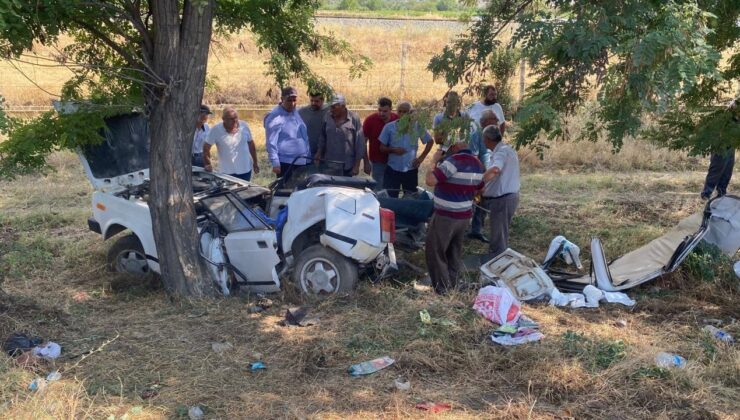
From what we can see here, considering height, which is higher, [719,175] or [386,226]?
[386,226]

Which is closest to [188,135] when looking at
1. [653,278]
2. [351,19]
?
[653,278]

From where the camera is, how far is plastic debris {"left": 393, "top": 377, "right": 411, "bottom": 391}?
4687mm

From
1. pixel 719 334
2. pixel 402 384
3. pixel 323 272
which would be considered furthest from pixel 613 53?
pixel 323 272

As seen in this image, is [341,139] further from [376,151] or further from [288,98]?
[288,98]

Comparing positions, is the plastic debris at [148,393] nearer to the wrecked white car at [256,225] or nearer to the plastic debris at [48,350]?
the plastic debris at [48,350]

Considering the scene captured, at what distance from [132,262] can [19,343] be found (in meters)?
1.98

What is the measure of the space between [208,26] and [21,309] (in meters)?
2.77

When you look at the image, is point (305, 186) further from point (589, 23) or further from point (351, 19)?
point (351, 19)

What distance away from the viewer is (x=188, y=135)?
6.12 m

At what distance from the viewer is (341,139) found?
8.55 meters

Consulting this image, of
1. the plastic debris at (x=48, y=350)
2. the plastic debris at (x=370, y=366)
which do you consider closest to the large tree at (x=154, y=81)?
the plastic debris at (x=48, y=350)

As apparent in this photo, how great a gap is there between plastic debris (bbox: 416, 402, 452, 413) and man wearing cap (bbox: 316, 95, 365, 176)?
4355 millimetres

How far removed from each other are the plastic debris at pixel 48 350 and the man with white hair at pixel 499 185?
4100 millimetres

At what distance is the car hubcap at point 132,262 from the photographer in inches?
277
